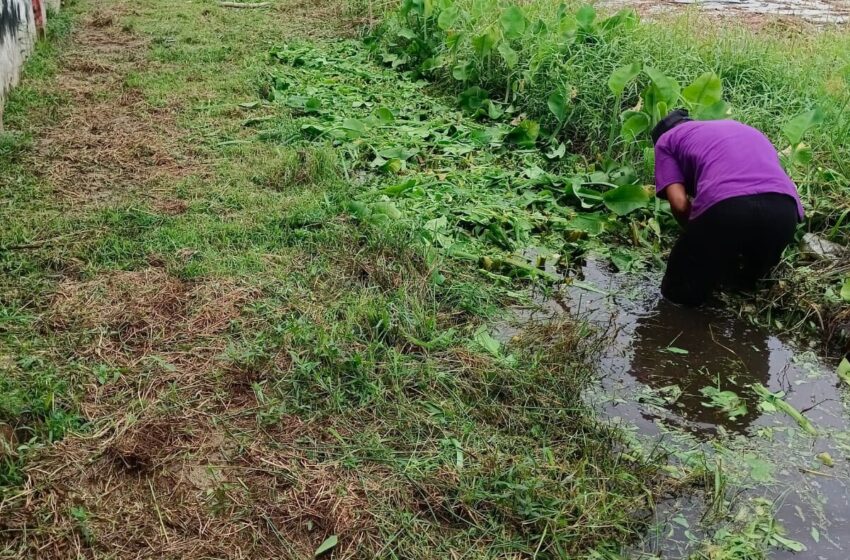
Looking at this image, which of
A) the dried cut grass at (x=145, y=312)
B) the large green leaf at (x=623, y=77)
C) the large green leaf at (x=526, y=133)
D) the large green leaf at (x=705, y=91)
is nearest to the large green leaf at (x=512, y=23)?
the large green leaf at (x=526, y=133)

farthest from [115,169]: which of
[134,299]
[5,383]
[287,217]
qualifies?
[5,383]

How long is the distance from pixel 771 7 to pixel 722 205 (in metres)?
7.02

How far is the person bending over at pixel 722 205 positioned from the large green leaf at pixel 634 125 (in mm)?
793

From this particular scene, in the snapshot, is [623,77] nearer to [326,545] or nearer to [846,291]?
[846,291]

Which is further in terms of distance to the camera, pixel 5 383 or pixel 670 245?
pixel 670 245

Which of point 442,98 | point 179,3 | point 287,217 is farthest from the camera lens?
point 179,3

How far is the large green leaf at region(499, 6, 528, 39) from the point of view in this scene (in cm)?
649

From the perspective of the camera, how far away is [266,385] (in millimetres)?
3021

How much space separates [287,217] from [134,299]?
1.15 meters

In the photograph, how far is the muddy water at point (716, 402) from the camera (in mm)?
2686

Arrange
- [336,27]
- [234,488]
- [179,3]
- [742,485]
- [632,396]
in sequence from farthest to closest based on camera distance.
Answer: [179,3]
[336,27]
[632,396]
[742,485]
[234,488]

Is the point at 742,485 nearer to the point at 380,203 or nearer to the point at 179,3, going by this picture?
the point at 380,203

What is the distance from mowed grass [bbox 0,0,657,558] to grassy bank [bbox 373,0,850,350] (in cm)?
163

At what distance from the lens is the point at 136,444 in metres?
2.67
